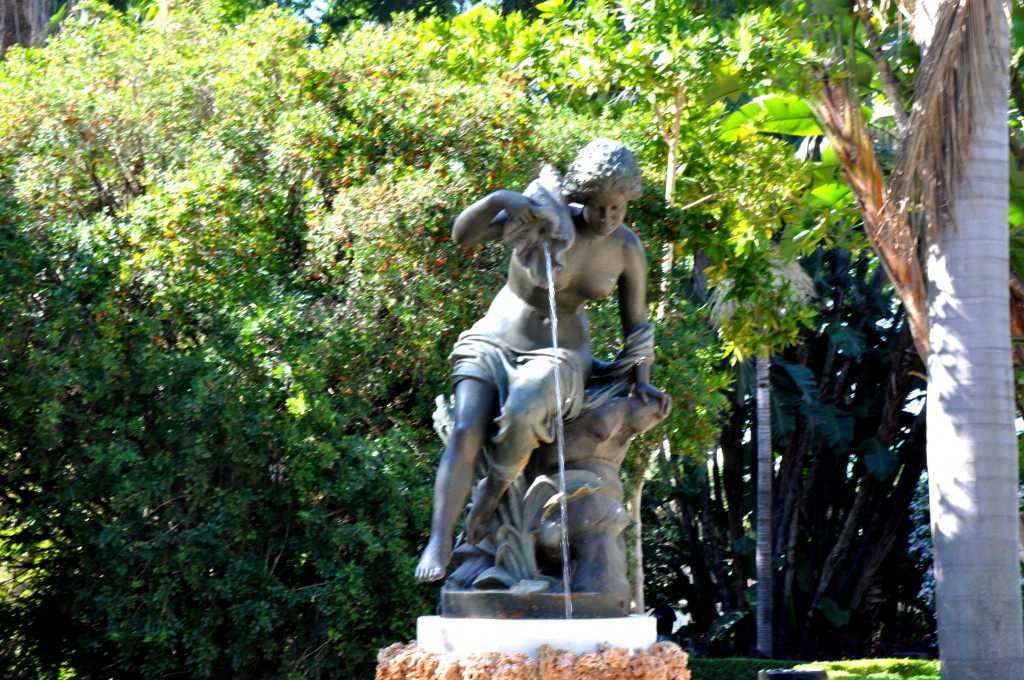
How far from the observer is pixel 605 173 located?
562 cm

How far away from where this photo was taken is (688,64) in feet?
36.7

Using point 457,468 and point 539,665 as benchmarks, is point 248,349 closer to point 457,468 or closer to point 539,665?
point 457,468

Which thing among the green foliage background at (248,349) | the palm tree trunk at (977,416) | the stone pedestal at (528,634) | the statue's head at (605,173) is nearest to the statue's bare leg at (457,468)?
the stone pedestal at (528,634)

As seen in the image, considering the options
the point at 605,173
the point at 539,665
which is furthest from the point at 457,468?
the point at 605,173

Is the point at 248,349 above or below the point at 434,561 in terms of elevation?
above

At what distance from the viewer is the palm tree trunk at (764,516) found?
1830 cm

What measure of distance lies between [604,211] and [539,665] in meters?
1.91

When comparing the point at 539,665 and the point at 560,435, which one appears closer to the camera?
the point at 539,665

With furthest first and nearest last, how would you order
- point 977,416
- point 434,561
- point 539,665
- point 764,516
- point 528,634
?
point 764,516
point 977,416
point 434,561
point 528,634
point 539,665

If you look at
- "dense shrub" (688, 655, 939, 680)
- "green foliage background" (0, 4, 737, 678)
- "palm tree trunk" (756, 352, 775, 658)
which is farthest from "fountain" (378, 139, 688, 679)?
"palm tree trunk" (756, 352, 775, 658)

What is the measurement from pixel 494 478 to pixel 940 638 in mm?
4658

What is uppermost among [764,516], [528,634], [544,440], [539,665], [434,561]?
[764,516]

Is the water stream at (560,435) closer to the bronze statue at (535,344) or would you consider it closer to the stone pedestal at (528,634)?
the bronze statue at (535,344)

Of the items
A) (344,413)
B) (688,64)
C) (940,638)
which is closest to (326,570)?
(344,413)
